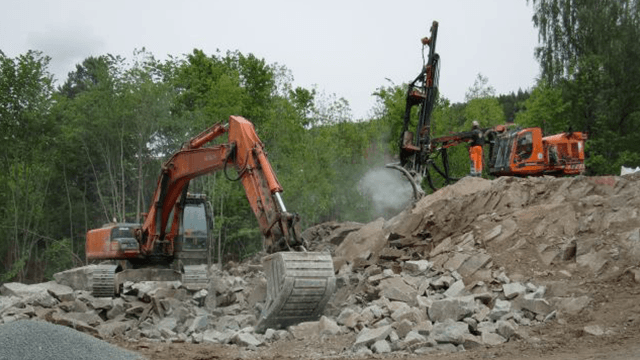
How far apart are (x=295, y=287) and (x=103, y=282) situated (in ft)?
17.8

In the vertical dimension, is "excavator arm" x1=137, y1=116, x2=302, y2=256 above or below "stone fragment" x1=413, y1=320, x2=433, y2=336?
above

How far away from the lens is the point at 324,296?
30.9ft

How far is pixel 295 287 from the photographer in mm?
9117

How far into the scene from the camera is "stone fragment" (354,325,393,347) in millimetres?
8453

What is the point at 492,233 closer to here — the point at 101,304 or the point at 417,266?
the point at 417,266

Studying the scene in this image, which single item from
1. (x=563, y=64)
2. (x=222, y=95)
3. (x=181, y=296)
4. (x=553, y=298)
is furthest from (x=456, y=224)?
(x=563, y=64)

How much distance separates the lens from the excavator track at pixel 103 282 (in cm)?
1271

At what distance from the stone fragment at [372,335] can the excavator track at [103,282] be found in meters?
6.23

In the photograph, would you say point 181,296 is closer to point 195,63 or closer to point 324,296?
point 324,296

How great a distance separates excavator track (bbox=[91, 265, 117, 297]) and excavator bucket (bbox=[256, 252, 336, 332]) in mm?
4489

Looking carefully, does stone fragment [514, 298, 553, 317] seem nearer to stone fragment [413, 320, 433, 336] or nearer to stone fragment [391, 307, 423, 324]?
stone fragment [391, 307, 423, 324]

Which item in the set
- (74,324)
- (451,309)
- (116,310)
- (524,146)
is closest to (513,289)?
(451,309)

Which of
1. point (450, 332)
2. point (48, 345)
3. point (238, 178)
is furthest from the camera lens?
point (238, 178)

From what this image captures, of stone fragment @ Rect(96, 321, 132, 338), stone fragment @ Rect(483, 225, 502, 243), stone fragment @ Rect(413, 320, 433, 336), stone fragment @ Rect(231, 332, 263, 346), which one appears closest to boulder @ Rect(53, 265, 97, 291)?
stone fragment @ Rect(96, 321, 132, 338)
